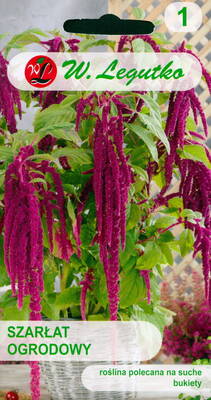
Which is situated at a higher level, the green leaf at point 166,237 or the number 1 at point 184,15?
the number 1 at point 184,15

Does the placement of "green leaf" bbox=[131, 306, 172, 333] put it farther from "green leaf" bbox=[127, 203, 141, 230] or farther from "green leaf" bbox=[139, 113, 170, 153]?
"green leaf" bbox=[139, 113, 170, 153]

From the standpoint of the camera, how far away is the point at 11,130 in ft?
2.27

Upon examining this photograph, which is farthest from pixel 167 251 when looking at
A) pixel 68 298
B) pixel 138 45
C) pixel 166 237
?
pixel 138 45

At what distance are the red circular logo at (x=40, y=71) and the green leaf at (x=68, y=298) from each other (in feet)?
0.80

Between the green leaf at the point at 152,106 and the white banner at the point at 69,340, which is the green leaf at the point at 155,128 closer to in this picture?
the green leaf at the point at 152,106

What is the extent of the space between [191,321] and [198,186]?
3.92 ft

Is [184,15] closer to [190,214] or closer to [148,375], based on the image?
[190,214]

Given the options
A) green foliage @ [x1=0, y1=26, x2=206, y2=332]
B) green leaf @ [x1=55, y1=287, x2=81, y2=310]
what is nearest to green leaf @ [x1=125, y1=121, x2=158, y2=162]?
green foliage @ [x1=0, y1=26, x2=206, y2=332]

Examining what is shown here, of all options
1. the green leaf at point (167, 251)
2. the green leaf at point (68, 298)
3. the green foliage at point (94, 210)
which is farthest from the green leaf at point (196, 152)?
the green leaf at point (68, 298)

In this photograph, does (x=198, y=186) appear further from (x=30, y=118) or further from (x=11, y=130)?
(x=30, y=118)

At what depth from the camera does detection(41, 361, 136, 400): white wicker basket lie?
0.71m

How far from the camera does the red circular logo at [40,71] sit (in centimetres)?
66

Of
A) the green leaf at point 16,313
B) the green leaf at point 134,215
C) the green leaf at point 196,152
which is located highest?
the green leaf at point 196,152

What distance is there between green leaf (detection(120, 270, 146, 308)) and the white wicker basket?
0.32ft
